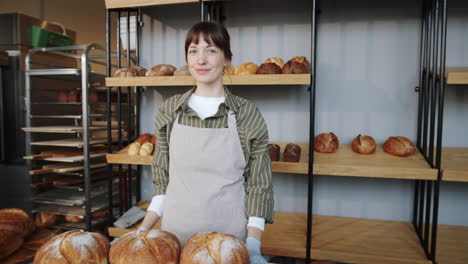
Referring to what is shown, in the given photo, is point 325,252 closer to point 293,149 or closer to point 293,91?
point 293,149

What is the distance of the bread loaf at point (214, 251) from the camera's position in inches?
24.9

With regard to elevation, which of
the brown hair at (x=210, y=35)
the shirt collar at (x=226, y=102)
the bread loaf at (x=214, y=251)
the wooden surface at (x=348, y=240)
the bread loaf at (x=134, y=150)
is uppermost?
the brown hair at (x=210, y=35)

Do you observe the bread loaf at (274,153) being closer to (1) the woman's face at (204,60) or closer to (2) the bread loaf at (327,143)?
(2) the bread loaf at (327,143)

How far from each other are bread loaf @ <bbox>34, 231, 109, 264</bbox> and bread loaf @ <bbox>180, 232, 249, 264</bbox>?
Answer: 0.61 ft

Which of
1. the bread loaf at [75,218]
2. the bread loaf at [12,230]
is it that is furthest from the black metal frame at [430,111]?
the bread loaf at [75,218]

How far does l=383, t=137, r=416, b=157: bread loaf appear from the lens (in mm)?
1868

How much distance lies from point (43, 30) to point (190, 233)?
9.51ft

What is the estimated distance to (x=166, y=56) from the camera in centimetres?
249

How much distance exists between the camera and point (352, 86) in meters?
2.16

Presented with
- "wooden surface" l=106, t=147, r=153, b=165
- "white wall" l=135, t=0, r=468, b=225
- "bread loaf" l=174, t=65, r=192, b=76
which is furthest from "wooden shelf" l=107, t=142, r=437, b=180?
"bread loaf" l=174, t=65, r=192, b=76

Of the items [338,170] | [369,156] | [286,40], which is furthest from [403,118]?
[286,40]

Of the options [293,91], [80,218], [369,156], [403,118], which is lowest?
[80,218]

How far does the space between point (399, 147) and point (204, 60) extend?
150 centimetres

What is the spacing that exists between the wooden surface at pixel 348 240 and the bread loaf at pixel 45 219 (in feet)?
5.69
